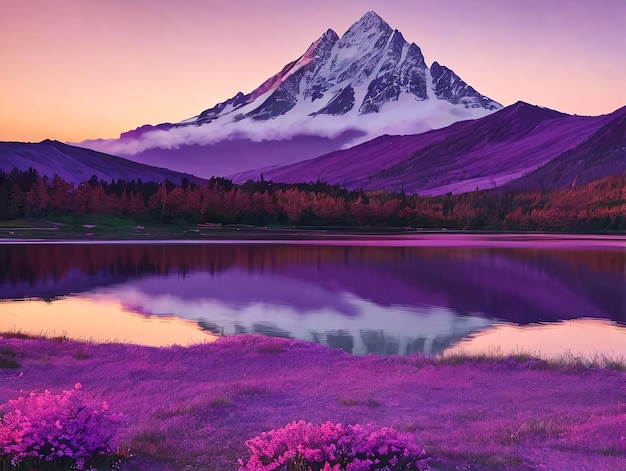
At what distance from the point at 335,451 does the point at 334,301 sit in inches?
1260

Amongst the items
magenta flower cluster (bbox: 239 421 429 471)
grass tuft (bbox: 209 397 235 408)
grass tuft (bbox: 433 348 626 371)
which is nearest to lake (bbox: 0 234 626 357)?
grass tuft (bbox: 433 348 626 371)

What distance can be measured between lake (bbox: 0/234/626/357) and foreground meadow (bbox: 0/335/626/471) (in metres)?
5.56

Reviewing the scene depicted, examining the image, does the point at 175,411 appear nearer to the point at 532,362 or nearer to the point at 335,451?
the point at 335,451

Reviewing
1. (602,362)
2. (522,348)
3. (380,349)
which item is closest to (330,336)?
(380,349)

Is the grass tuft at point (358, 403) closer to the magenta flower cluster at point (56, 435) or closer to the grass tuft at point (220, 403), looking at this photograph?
the grass tuft at point (220, 403)

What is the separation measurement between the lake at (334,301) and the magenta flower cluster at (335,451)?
634 inches

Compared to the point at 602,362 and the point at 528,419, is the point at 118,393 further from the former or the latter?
the point at 602,362

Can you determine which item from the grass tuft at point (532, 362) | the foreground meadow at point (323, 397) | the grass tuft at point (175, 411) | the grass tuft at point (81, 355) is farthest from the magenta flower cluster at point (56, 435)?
the grass tuft at point (532, 362)

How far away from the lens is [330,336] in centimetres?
2892

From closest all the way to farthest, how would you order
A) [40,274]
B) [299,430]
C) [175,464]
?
[299,430] < [175,464] < [40,274]

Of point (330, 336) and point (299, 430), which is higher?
point (299, 430)

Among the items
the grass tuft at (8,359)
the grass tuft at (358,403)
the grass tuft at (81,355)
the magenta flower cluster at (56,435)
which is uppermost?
the magenta flower cluster at (56,435)

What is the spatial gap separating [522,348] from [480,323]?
695 centimetres

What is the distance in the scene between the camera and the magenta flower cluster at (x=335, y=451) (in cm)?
865
